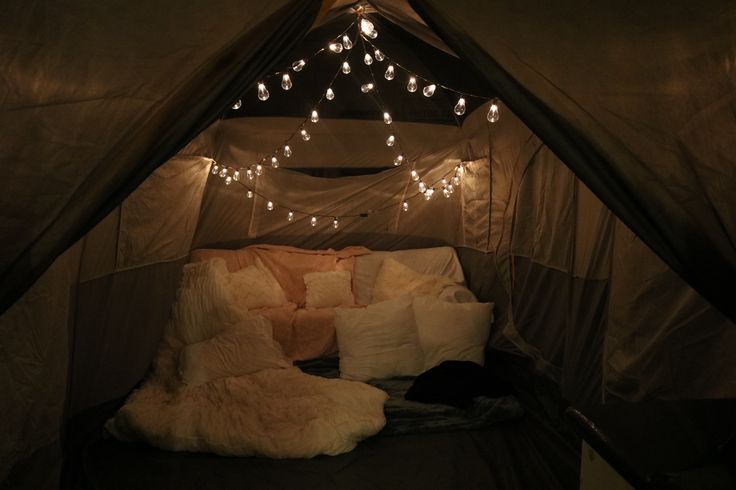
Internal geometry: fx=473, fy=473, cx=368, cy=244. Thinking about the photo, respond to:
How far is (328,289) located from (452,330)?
3.42 feet

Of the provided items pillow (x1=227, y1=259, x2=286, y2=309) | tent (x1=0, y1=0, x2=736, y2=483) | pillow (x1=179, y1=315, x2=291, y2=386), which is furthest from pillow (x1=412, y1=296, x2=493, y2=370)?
pillow (x1=227, y1=259, x2=286, y2=309)

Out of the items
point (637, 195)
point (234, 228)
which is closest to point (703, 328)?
point (637, 195)

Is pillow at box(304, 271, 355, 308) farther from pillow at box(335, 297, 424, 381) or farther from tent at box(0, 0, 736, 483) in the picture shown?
tent at box(0, 0, 736, 483)

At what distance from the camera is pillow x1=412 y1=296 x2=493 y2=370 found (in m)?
2.96

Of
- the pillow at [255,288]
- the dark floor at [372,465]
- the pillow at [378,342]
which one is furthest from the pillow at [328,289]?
the dark floor at [372,465]

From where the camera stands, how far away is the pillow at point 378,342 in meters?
2.88

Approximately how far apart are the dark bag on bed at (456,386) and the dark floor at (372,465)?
0.22 m

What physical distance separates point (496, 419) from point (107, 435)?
189 cm

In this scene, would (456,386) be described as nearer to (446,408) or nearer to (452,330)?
(446,408)

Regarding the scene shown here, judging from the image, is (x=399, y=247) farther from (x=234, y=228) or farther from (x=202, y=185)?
(x=202, y=185)

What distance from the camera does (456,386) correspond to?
2.58 metres

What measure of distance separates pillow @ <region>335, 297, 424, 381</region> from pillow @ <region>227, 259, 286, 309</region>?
644 mm

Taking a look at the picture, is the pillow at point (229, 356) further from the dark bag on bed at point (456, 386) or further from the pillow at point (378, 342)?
the dark bag on bed at point (456, 386)

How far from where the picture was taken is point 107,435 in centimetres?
223
